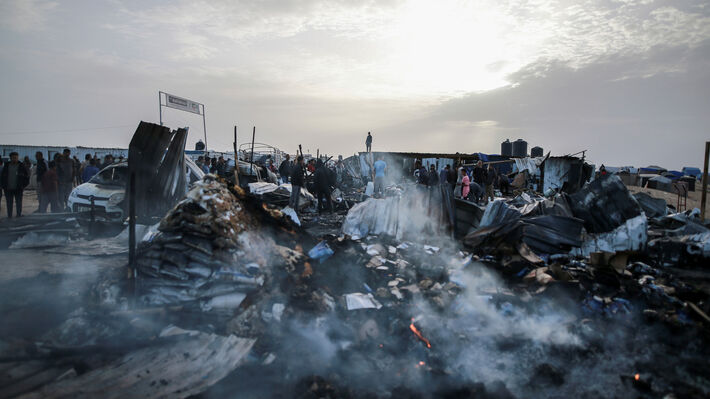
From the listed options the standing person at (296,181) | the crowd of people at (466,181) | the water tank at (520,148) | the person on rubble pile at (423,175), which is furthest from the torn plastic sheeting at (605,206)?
the water tank at (520,148)

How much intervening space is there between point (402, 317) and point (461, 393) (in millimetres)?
1253

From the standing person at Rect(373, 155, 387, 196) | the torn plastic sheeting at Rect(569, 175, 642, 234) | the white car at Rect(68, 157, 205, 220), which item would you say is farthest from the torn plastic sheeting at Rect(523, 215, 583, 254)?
the white car at Rect(68, 157, 205, 220)

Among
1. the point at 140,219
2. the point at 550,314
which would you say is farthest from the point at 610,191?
the point at 140,219

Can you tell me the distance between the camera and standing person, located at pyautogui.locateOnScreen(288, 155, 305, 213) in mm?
9812

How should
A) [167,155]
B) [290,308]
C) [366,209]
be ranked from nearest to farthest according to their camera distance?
[290,308] < [167,155] < [366,209]

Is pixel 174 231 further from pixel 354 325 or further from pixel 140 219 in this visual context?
pixel 354 325

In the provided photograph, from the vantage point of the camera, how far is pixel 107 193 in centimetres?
748

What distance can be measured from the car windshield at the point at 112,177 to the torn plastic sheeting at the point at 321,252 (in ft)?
18.4

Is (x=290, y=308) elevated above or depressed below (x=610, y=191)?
below

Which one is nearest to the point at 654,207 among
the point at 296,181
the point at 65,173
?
the point at 296,181

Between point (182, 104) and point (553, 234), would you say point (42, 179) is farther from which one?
point (553, 234)

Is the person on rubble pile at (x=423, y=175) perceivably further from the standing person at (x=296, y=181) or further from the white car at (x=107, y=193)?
the white car at (x=107, y=193)

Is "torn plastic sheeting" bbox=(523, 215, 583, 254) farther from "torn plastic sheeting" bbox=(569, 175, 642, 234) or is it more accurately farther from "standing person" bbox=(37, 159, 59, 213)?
"standing person" bbox=(37, 159, 59, 213)

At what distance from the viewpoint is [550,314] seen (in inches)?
164
